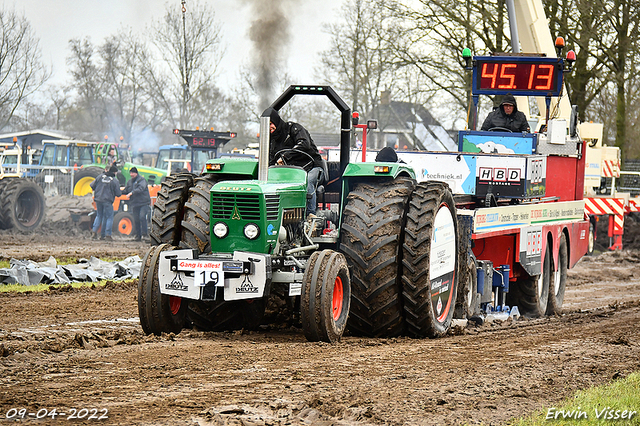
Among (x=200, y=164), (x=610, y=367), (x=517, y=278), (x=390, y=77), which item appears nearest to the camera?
(x=610, y=367)

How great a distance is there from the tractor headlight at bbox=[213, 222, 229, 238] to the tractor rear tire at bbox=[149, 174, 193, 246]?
2.65 feet

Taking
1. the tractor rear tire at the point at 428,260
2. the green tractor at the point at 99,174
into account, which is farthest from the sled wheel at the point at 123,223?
the tractor rear tire at the point at 428,260

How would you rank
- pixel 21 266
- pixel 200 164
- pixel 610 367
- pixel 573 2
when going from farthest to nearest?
pixel 200 164 < pixel 573 2 < pixel 21 266 < pixel 610 367

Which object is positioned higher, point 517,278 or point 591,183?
point 591,183

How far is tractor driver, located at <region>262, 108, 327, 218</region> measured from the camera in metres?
7.96

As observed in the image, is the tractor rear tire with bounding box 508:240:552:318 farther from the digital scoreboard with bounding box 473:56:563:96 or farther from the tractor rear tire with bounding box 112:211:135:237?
the tractor rear tire with bounding box 112:211:135:237

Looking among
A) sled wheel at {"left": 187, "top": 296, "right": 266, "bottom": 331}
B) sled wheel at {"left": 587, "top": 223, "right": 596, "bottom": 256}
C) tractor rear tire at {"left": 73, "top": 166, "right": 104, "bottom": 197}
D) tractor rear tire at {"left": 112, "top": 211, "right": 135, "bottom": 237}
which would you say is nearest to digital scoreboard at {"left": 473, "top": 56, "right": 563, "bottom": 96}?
sled wheel at {"left": 187, "top": 296, "right": 266, "bottom": 331}

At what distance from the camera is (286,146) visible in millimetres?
8148

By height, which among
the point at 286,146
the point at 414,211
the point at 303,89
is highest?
the point at 303,89

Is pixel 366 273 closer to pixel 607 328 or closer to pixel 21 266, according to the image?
pixel 607 328

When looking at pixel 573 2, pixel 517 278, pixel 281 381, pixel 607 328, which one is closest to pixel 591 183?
pixel 573 2

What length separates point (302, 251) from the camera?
7.47 meters

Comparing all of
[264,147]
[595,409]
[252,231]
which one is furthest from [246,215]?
[595,409]

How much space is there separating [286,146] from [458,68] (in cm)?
2144
